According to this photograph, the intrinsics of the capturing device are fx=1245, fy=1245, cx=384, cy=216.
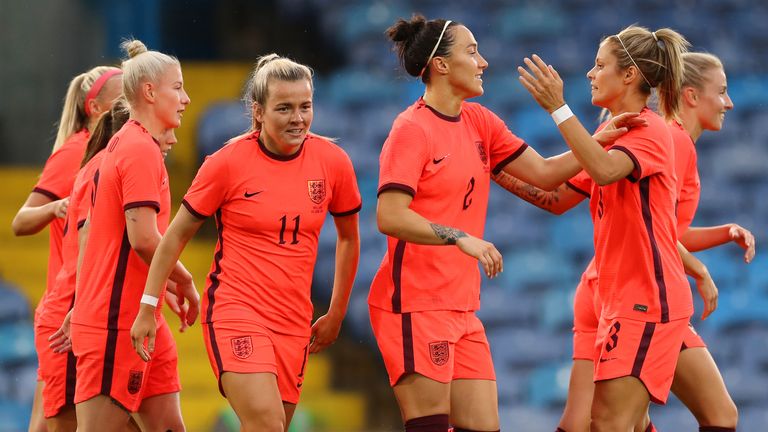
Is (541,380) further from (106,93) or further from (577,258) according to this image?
(106,93)

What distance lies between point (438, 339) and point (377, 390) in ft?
13.7

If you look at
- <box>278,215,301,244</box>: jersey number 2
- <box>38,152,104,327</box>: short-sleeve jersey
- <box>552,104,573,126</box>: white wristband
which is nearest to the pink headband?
<box>38,152,104,327</box>: short-sleeve jersey

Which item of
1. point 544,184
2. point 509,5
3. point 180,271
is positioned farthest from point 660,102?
point 509,5

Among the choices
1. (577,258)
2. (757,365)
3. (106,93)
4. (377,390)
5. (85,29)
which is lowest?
(377,390)

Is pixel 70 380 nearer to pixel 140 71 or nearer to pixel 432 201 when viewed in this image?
pixel 140 71

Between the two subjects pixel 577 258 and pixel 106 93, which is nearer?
pixel 106 93

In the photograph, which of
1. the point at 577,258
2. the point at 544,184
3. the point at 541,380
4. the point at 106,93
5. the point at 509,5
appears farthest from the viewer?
the point at 509,5

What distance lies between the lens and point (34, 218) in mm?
5414

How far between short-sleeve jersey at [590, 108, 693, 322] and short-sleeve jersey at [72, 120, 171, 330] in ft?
5.81

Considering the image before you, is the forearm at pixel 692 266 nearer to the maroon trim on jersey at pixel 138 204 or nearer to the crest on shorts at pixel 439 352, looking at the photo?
the crest on shorts at pixel 439 352

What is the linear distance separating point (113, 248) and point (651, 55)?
2.23 meters

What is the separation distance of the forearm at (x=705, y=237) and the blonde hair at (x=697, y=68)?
0.64 m

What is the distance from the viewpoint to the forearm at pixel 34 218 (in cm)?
535

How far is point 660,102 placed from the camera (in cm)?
515
